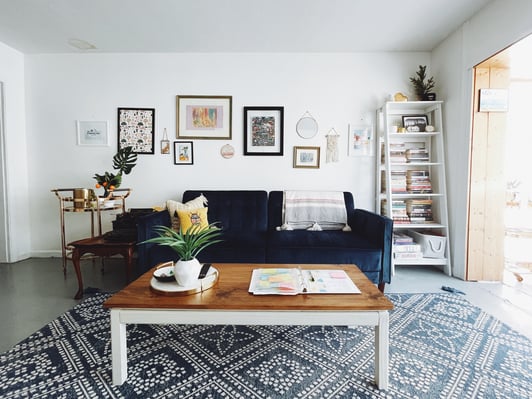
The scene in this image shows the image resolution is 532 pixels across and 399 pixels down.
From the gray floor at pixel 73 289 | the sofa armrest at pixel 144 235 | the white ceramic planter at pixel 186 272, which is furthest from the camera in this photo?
the sofa armrest at pixel 144 235

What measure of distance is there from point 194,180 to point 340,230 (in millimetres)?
1759

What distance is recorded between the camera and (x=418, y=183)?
113 inches

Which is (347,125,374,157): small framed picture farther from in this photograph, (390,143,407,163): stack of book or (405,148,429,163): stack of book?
(405,148,429,163): stack of book

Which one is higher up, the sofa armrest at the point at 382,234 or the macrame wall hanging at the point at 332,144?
the macrame wall hanging at the point at 332,144

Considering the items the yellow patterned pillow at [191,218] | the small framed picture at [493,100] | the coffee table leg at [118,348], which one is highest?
the small framed picture at [493,100]

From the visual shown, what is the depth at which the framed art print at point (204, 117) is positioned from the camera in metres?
3.05

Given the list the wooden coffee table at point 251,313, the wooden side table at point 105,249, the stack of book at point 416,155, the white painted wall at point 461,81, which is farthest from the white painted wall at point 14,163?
the white painted wall at point 461,81

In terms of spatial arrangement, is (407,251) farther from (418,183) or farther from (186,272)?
(186,272)

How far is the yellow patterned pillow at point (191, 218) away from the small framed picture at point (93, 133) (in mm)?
1511


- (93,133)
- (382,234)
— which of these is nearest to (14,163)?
(93,133)

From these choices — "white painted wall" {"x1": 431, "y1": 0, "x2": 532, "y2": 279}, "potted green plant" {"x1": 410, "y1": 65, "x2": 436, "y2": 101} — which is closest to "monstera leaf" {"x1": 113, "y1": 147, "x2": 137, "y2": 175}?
"potted green plant" {"x1": 410, "y1": 65, "x2": 436, "y2": 101}

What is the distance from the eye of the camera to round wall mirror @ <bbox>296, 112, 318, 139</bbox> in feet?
10.0

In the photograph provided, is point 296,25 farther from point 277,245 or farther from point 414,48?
point 277,245

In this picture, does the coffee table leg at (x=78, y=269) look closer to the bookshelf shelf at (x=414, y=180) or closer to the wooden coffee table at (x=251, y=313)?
the wooden coffee table at (x=251, y=313)
